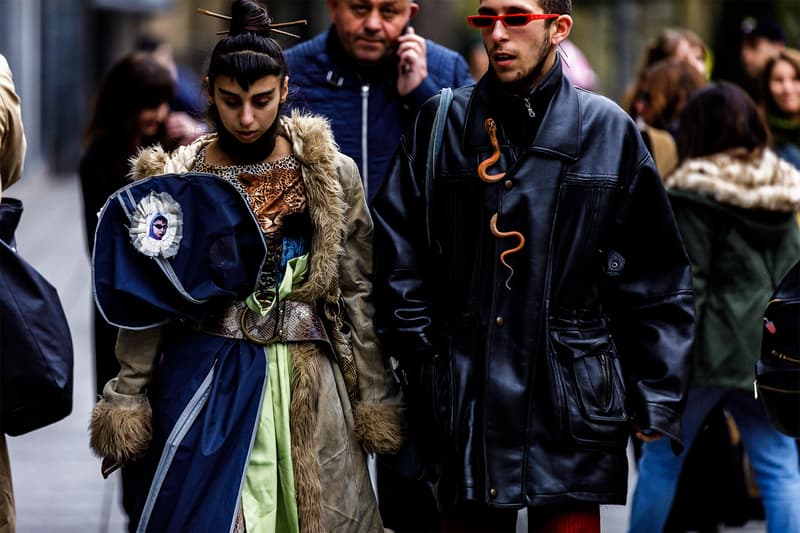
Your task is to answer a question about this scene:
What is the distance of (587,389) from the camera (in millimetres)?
3865

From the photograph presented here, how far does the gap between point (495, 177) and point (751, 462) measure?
76.3 inches

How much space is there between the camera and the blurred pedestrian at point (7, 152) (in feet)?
13.1

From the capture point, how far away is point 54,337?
12.7ft

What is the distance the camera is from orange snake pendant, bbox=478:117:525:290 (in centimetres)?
388

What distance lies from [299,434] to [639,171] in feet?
3.99

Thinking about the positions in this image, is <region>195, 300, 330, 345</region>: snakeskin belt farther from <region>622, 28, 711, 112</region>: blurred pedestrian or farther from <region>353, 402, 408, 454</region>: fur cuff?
<region>622, 28, 711, 112</region>: blurred pedestrian

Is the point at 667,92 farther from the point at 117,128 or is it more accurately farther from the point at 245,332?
the point at 245,332

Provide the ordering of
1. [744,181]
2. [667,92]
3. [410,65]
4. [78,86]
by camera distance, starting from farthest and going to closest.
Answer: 1. [78,86]
2. [667,92]
3. [744,181]
4. [410,65]

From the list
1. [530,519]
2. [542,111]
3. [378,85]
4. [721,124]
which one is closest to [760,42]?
[721,124]

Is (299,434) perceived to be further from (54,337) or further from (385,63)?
(385,63)

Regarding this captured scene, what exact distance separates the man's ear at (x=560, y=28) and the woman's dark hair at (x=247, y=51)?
0.78 m

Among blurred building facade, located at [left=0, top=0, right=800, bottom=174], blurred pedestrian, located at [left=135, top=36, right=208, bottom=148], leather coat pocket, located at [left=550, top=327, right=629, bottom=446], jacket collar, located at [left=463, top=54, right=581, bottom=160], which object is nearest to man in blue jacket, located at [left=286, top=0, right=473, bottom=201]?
blurred pedestrian, located at [left=135, top=36, right=208, bottom=148]

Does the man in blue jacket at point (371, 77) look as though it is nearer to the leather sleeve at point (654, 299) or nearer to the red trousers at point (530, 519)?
the leather sleeve at point (654, 299)

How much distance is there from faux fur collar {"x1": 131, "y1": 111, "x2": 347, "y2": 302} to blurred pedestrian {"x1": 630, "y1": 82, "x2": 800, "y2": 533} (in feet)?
5.60
